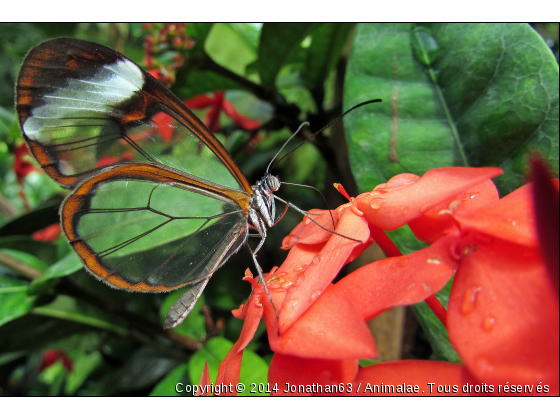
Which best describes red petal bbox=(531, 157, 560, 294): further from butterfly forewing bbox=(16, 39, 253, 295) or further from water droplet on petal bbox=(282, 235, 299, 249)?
butterfly forewing bbox=(16, 39, 253, 295)

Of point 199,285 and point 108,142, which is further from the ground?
point 108,142

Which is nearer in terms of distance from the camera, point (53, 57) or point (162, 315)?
point (53, 57)

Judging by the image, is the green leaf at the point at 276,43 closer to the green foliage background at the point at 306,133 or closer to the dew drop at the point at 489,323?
the green foliage background at the point at 306,133

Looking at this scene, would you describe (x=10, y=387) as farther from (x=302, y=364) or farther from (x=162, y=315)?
(x=302, y=364)

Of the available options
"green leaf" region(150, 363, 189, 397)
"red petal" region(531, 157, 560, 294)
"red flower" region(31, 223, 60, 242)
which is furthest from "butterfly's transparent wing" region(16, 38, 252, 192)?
"red flower" region(31, 223, 60, 242)

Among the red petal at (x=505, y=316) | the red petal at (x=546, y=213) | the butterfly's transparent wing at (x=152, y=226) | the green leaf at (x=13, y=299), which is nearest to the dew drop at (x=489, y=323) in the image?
the red petal at (x=505, y=316)

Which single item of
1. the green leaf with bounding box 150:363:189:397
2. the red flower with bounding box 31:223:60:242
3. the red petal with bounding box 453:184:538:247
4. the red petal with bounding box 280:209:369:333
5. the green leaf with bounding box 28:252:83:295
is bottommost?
the red flower with bounding box 31:223:60:242
